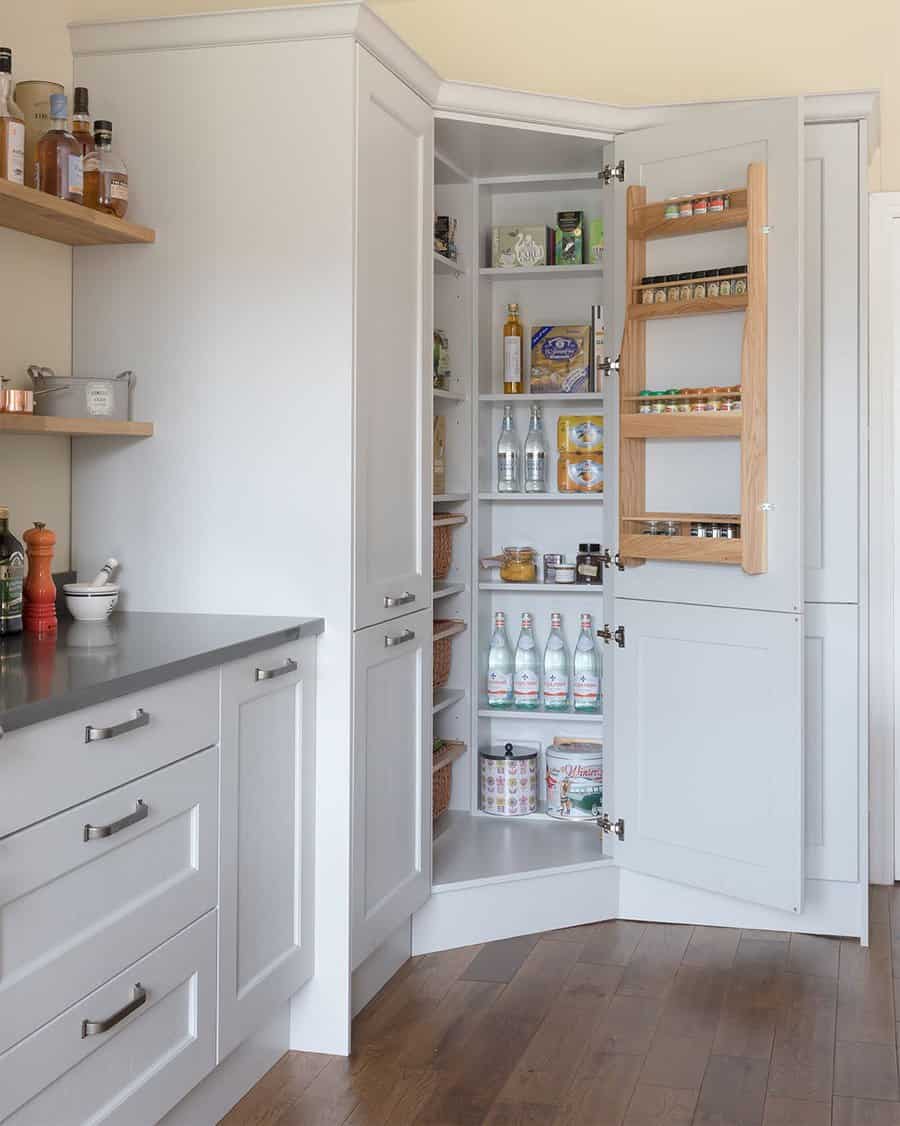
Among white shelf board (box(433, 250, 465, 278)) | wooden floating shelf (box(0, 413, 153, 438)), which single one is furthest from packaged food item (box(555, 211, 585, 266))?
wooden floating shelf (box(0, 413, 153, 438))

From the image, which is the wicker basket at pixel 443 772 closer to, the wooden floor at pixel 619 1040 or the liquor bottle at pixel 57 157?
the wooden floor at pixel 619 1040

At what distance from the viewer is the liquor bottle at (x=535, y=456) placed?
3824 mm

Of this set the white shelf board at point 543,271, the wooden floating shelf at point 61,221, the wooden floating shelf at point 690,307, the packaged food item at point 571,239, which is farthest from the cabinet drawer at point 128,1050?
the packaged food item at point 571,239

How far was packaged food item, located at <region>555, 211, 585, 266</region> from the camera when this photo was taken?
3.76 meters

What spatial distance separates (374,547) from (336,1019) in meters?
0.98

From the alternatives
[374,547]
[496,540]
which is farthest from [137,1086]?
[496,540]

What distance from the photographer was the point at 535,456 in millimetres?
3822

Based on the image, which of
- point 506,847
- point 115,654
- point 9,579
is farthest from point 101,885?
point 506,847

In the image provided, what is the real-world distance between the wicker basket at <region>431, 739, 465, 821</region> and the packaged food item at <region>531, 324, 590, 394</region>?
3.53 feet

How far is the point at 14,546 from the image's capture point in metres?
2.39

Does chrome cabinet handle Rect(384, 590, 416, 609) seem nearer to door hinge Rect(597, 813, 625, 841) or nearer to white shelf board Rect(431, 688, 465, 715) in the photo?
white shelf board Rect(431, 688, 465, 715)

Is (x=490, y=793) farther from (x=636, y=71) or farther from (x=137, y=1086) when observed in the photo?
(x=636, y=71)

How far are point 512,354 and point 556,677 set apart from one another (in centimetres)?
96

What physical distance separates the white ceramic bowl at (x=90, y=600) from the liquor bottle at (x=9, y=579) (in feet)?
0.45
